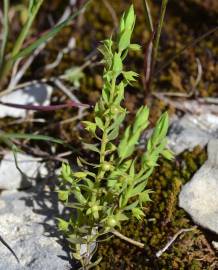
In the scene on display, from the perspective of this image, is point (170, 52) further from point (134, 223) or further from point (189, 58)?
point (134, 223)

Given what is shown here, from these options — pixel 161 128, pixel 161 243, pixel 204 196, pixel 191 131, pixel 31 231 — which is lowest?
pixel 31 231

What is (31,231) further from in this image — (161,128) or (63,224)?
(161,128)

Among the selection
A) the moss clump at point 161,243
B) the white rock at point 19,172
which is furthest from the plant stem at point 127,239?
the white rock at point 19,172

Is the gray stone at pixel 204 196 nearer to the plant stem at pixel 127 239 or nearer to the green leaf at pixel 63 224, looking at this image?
the plant stem at pixel 127 239

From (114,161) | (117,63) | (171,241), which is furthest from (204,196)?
(117,63)

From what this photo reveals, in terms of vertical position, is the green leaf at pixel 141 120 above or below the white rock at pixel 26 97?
above

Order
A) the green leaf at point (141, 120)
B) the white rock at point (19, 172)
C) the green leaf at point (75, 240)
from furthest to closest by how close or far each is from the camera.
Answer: the white rock at point (19, 172)
the green leaf at point (75, 240)
the green leaf at point (141, 120)
